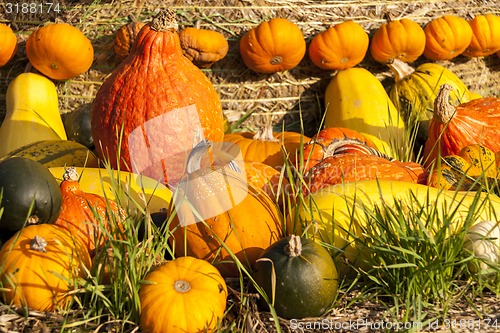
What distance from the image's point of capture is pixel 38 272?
247cm

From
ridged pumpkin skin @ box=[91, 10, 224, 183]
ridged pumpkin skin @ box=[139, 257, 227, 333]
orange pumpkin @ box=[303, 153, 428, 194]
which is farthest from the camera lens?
ridged pumpkin skin @ box=[91, 10, 224, 183]

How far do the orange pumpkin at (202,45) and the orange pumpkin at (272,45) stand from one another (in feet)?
0.56

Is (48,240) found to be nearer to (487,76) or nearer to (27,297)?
(27,297)

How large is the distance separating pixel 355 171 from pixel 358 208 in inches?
14.0

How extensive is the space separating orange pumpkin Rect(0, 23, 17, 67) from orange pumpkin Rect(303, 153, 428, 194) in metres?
2.58

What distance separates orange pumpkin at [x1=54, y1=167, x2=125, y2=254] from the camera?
9.26ft

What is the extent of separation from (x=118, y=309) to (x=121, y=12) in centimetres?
307

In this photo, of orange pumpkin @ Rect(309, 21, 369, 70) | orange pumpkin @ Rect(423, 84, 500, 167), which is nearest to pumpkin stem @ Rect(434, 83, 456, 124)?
orange pumpkin @ Rect(423, 84, 500, 167)

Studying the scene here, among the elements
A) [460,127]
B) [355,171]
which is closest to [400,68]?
[460,127]

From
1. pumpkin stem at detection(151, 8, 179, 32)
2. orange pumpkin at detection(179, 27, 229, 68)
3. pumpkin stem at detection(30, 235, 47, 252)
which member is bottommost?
pumpkin stem at detection(30, 235, 47, 252)

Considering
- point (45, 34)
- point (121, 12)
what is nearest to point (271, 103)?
point (121, 12)

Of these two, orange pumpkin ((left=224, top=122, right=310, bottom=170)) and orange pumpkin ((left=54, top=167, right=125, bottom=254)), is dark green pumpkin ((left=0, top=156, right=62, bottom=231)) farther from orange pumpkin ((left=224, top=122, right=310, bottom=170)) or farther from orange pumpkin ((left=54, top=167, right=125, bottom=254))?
orange pumpkin ((left=224, top=122, right=310, bottom=170))

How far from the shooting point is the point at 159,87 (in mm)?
3588

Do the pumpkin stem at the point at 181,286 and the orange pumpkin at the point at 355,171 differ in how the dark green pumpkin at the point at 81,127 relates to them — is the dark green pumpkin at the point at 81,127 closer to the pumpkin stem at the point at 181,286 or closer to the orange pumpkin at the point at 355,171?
the orange pumpkin at the point at 355,171
